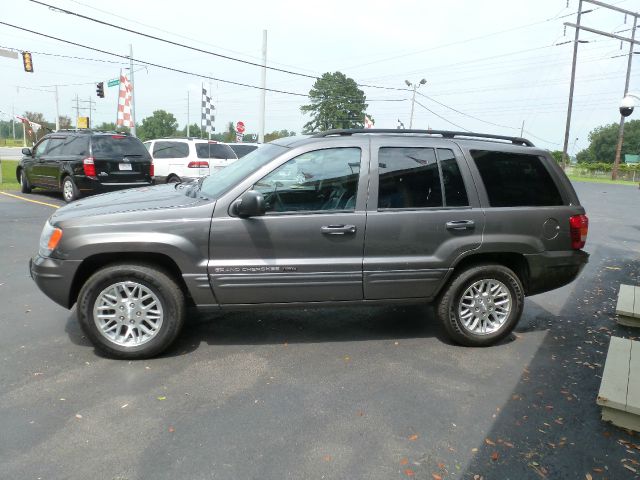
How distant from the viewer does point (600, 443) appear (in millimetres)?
2875

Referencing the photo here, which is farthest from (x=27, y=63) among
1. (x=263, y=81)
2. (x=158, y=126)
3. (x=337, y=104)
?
(x=158, y=126)

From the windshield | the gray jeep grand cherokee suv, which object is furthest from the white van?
the gray jeep grand cherokee suv

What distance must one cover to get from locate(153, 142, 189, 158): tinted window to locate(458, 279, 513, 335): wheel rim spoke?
11.2 m

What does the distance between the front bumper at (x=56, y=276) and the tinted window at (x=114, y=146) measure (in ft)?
27.4

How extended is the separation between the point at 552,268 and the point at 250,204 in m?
2.74

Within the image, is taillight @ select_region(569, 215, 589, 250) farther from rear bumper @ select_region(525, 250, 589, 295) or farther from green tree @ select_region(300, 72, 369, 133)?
green tree @ select_region(300, 72, 369, 133)

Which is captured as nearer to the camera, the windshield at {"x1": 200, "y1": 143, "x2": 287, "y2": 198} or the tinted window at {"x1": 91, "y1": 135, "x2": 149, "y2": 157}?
the windshield at {"x1": 200, "y1": 143, "x2": 287, "y2": 198}

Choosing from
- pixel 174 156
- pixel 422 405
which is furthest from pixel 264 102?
pixel 422 405

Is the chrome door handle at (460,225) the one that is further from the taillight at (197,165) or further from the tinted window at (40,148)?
the tinted window at (40,148)

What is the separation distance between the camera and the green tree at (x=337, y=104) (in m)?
66.2

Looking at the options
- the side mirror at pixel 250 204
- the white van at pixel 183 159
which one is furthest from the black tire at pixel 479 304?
the white van at pixel 183 159

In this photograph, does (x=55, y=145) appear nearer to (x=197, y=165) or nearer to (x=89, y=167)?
(x=89, y=167)

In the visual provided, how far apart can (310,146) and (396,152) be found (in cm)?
73

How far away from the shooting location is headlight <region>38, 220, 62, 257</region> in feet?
12.0
